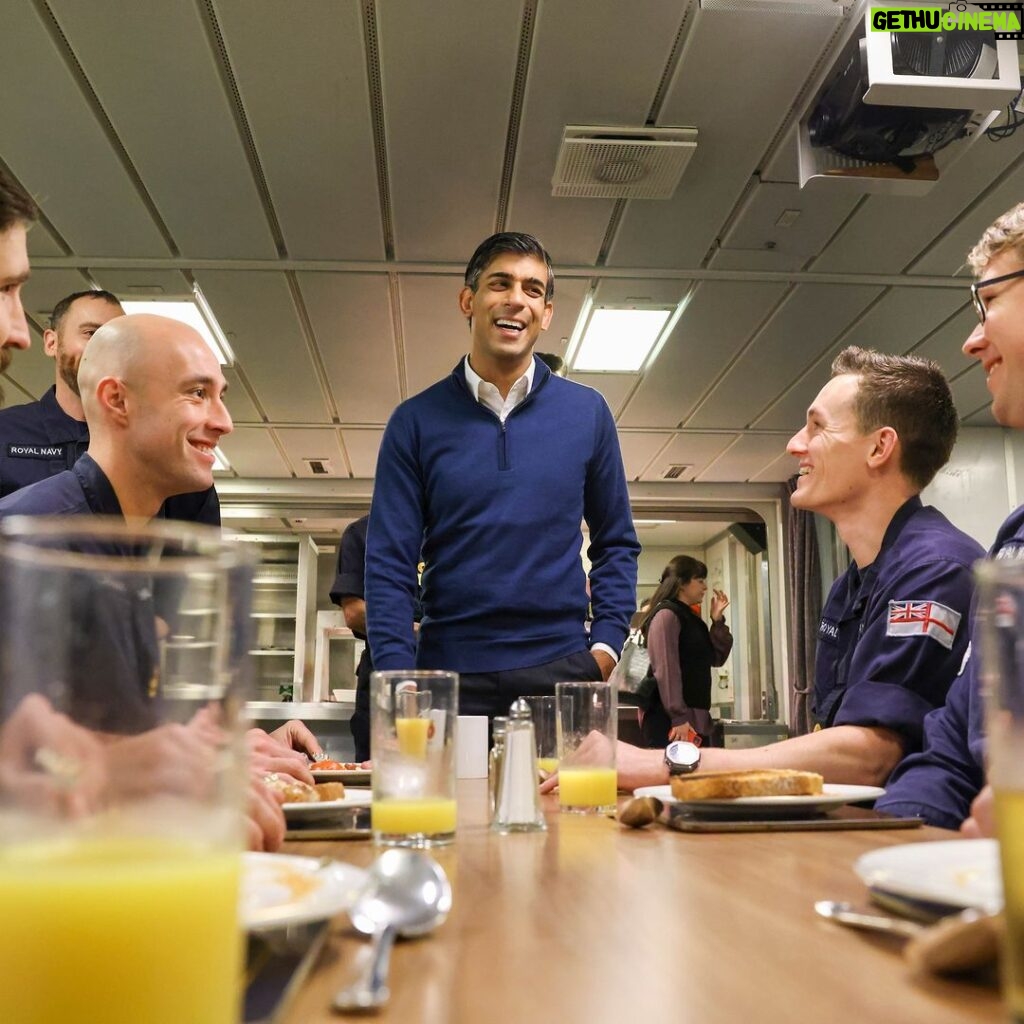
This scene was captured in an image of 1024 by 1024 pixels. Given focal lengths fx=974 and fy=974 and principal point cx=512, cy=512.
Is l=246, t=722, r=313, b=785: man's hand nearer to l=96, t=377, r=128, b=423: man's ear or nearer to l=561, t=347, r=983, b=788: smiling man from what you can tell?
l=561, t=347, r=983, b=788: smiling man

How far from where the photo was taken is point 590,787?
1.11 meters

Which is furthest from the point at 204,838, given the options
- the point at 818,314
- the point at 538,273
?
the point at 818,314

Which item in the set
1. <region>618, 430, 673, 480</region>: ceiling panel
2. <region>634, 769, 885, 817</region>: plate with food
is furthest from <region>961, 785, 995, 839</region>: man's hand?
<region>618, 430, 673, 480</region>: ceiling panel

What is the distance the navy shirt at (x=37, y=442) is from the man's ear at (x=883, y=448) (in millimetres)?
1660

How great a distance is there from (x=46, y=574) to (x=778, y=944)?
0.37m

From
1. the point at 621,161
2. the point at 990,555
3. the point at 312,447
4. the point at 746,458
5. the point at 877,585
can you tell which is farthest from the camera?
the point at 746,458

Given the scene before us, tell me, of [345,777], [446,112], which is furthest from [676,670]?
[345,777]

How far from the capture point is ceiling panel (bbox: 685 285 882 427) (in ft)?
15.1

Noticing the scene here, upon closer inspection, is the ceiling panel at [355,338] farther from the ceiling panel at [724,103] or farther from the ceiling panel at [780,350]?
the ceiling panel at [780,350]

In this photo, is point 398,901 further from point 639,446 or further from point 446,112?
point 639,446

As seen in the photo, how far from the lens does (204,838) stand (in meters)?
0.32

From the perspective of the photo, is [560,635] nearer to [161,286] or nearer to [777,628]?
[161,286]

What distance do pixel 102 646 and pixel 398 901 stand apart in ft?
0.96

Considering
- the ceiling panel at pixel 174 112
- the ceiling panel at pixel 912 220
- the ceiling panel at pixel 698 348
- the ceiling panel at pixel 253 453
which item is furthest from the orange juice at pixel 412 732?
the ceiling panel at pixel 253 453
